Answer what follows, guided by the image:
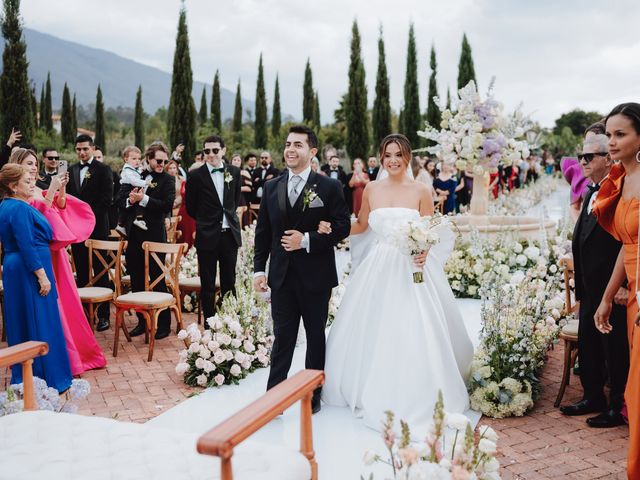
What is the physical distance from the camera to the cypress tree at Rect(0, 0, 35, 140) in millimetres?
17031

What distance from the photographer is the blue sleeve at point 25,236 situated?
15.2 ft

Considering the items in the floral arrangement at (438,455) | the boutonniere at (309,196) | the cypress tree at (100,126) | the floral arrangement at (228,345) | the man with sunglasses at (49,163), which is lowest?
the floral arrangement at (228,345)

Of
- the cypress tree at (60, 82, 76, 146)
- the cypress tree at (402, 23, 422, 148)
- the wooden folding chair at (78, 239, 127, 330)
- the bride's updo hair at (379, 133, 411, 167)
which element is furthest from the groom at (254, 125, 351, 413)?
the cypress tree at (60, 82, 76, 146)

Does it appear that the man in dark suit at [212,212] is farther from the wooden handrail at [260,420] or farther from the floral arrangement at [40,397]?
the wooden handrail at [260,420]

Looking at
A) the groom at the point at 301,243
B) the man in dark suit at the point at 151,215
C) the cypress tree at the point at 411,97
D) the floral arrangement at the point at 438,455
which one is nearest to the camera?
the floral arrangement at the point at 438,455

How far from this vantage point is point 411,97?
31922mm

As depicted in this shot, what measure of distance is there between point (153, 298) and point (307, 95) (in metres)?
34.5

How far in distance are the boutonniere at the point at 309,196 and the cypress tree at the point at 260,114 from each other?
3413 cm

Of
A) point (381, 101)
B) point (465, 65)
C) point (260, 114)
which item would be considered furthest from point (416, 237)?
point (260, 114)

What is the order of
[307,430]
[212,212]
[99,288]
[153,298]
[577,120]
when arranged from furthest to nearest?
[577,120], [99,288], [212,212], [153,298], [307,430]

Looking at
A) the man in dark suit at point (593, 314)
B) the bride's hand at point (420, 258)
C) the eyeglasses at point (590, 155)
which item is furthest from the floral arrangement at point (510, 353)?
the eyeglasses at point (590, 155)

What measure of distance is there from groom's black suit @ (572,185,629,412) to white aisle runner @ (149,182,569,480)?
928 millimetres

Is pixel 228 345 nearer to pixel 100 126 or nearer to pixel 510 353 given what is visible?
pixel 510 353

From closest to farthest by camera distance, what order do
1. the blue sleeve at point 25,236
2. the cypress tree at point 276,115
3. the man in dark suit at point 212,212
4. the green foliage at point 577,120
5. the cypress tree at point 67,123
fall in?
the blue sleeve at point 25,236 < the man in dark suit at point 212,212 < the cypress tree at point 67,123 < the cypress tree at point 276,115 < the green foliage at point 577,120
